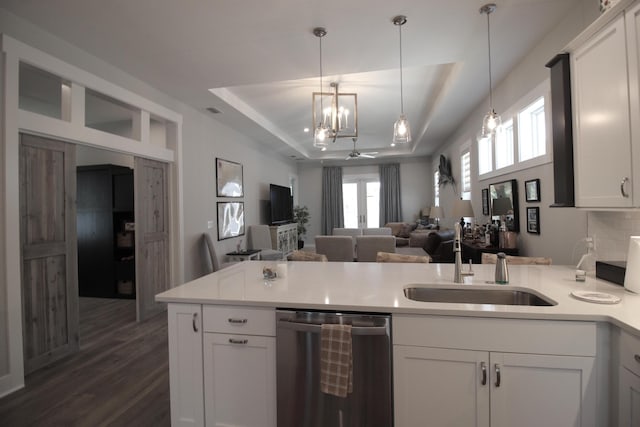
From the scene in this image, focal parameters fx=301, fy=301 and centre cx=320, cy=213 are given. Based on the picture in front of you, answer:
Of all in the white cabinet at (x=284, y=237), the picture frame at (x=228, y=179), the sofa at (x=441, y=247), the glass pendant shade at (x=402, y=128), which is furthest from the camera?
the white cabinet at (x=284, y=237)

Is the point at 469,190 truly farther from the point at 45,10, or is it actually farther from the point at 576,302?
the point at 45,10

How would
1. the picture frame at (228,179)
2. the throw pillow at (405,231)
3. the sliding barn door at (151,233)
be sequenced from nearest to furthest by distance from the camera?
the sliding barn door at (151,233)
the picture frame at (228,179)
the throw pillow at (405,231)

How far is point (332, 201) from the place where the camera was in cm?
973

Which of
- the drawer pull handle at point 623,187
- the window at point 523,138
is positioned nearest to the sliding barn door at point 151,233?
the window at point 523,138

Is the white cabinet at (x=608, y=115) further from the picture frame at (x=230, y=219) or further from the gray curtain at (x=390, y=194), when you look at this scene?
the gray curtain at (x=390, y=194)

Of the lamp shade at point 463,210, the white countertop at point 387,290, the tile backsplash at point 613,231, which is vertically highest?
the lamp shade at point 463,210

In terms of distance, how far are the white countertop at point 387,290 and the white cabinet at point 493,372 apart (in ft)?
0.17

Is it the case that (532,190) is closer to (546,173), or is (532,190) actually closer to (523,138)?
(546,173)

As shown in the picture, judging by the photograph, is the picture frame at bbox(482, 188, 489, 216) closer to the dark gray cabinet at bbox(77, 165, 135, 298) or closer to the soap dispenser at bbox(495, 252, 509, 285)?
the soap dispenser at bbox(495, 252, 509, 285)

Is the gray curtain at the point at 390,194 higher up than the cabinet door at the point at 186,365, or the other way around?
the gray curtain at the point at 390,194

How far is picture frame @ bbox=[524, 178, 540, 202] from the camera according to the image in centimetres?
295

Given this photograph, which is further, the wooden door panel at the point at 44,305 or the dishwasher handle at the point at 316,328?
the wooden door panel at the point at 44,305

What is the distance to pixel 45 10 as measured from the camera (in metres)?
2.28

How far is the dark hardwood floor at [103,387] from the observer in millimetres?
1954
